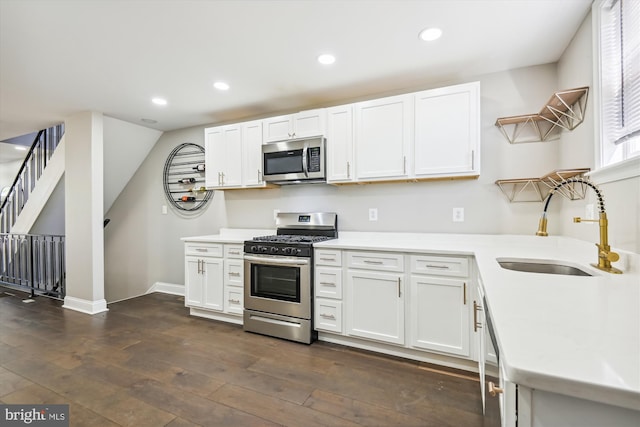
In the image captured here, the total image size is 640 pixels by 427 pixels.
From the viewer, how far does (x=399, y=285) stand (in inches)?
95.0

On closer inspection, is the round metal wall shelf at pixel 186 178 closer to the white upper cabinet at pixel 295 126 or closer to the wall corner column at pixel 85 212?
the wall corner column at pixel 85 212

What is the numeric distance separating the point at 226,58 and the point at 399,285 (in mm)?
2342

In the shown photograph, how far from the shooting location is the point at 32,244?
15.0 ft

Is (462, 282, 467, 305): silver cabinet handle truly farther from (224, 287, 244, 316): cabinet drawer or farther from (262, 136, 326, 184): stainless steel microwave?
(224, 287, 244, 316): cabinet drawer

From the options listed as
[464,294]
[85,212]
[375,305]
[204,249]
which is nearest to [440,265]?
[464,294]

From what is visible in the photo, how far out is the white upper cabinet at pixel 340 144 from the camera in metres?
2.92

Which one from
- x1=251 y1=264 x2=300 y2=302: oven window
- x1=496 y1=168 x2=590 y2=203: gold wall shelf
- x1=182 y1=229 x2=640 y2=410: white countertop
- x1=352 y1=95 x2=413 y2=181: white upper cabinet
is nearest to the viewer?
x1=182 y1=229 x2=640 y2=410: white countertop

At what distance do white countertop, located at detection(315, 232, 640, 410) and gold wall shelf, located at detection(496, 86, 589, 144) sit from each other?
3.89 ft

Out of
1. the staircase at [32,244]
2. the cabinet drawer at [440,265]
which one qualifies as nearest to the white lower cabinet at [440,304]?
the cabinet drawer at [440,265]

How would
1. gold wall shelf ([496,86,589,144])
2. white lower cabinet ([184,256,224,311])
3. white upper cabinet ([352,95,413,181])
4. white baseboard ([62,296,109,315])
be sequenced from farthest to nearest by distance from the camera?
white baseboard ([62,296,109,315])
white lower cabinet ([184,256,224,311])
white upper cabinet ([352,95,413,181])
gold wall shelf ([496,86,589,144])

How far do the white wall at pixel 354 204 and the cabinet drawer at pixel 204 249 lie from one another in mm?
648

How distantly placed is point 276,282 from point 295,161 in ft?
4.10

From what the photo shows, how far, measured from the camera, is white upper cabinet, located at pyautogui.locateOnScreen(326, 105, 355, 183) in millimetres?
2916

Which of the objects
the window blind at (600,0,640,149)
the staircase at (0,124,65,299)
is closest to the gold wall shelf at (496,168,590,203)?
the window blind at (600,0,640,149)
